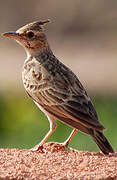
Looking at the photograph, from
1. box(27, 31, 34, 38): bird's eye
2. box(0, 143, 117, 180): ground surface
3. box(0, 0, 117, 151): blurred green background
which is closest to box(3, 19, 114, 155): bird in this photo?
box(27, 31, 34, 38): bird's eye

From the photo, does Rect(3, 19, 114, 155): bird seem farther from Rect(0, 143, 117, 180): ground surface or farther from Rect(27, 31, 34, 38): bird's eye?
Rect(0, 143, 117, 180): ground surface

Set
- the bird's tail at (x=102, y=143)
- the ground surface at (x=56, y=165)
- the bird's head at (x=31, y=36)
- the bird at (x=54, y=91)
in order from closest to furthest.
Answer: the ground surface at (x=56, y=165), the bird's tail at (x=102, y=143), the bird at (x=54, y=91), the bird's head at (x=31, y=36)

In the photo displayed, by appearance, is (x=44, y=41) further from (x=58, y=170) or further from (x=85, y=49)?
(x=85, y=49)

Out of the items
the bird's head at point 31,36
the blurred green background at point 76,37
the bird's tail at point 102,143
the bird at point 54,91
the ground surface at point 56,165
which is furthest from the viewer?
the blurred green background at point 76,37

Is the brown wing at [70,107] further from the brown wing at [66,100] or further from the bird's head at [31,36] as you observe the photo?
the bird's head at [31,36]

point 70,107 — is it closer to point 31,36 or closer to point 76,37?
point 31,36

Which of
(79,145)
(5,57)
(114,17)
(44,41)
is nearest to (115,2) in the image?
(114,17)

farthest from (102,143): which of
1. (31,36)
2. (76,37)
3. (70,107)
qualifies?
(76,37)

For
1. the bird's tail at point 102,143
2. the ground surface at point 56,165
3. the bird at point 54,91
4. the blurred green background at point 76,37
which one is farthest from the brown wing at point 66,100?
the blurred green background at point 76,37
